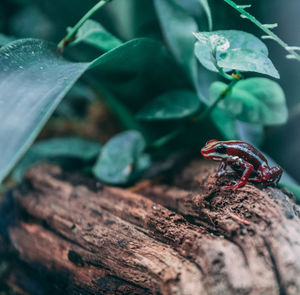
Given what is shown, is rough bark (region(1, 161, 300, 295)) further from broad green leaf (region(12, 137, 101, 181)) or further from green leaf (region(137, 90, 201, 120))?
green leaf (region(137, 90, 201, 120))

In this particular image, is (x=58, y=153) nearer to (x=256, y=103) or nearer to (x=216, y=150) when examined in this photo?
(x=216, y=150)

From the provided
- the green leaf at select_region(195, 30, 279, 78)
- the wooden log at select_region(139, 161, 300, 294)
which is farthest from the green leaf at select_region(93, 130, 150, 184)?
the green leaf at select_region(195, 30, 279, 78)

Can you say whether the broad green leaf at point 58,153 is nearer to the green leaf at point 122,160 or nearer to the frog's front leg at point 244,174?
the green leaf at point 122,160

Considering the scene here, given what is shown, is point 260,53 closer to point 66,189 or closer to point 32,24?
point 66,189

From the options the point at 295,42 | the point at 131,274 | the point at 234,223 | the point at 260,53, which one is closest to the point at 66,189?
the point at 131,274

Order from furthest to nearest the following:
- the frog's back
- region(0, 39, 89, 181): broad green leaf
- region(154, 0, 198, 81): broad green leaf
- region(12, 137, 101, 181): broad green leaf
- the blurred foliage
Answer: region(12, 137, 101, 181): broad green leaf → region(154, 0, 198, 81): broad green leaf → the frog's back → the blurred foliage → region(0, 39, 89, 181): broad green leaf

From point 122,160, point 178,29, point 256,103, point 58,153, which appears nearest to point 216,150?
point 256,103

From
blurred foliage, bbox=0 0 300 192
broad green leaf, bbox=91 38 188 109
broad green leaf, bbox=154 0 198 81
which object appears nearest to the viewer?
blurred foliage, bbox=0 0 300 192
